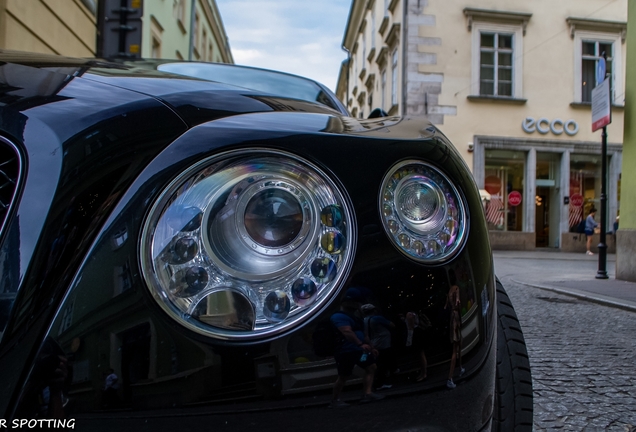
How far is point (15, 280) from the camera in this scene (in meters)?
0.74

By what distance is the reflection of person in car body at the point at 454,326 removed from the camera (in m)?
0.82

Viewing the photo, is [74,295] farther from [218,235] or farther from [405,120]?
[405,120]

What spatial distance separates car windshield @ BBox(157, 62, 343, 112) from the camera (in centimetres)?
230

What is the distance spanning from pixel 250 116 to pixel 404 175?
0.95 feet

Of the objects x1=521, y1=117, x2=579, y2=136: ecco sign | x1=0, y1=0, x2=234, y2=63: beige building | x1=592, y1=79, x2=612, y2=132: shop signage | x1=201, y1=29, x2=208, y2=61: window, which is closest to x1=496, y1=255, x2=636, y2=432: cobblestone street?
x1=592, y1=79, x2=612, y2=132: shop signage

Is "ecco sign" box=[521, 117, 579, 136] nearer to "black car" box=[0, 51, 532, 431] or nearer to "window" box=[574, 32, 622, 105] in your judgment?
"window" box=[574, 32, 622, 105]

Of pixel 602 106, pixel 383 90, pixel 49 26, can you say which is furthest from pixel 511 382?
pixel 383 90

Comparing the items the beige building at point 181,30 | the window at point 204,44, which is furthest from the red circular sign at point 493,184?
the window at point 204,44

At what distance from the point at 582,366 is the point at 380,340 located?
2.30 metres

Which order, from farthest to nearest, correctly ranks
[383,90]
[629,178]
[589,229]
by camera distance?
[383,90]
[589,229]
[629,178]

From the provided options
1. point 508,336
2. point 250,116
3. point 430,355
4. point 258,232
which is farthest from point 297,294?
point 508,336

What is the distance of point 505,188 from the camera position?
16.9m

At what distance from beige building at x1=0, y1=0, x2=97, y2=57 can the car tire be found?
229 inches

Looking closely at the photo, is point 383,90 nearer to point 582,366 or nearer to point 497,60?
point 497,60
